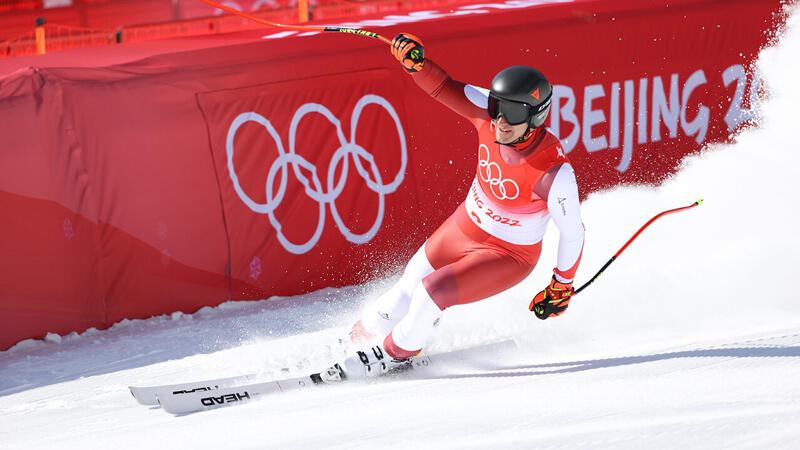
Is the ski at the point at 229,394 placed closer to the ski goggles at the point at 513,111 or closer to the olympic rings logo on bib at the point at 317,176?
the ski goggles at the point at 513,111

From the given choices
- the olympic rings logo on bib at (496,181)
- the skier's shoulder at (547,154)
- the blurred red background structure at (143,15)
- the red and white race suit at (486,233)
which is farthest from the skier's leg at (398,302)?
the blurred red background structure at (143,15)

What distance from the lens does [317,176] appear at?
7.42 m

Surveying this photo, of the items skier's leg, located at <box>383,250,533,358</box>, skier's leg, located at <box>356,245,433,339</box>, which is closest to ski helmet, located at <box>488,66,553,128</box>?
skier's leg, located at <box>383,250,533,358</box>

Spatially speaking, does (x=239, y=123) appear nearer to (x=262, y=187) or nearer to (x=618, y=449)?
(x=262, y=187)

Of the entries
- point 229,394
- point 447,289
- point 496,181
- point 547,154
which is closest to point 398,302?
point 447,289

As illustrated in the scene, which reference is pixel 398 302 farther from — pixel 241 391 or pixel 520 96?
pixel 520 96

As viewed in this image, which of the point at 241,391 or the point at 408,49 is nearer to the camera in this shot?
the point at 241,391

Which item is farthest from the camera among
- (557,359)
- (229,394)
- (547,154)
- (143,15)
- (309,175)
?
(143,15)

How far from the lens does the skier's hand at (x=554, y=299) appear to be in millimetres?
4828

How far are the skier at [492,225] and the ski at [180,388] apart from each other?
1.66 feet

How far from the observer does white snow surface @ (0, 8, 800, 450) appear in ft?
12.6

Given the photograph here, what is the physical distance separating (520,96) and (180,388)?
2.09m

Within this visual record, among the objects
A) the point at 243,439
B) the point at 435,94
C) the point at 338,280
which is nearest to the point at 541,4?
the point at 338,280

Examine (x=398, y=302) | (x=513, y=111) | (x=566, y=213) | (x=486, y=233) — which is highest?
(x=513, y=111)
